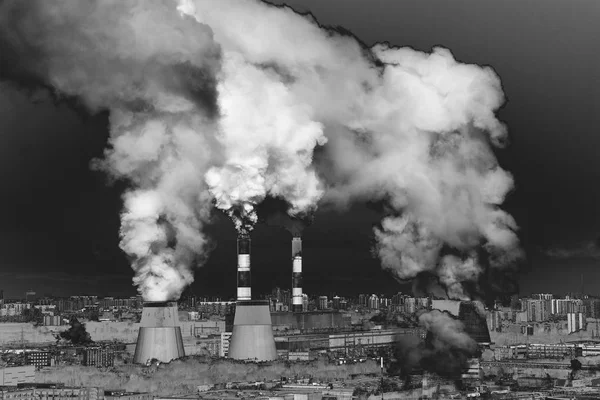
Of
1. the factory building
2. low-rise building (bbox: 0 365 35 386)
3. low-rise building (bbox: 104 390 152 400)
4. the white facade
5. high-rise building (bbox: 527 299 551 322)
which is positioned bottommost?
low-rise building (bbox: 104 390 152 400)

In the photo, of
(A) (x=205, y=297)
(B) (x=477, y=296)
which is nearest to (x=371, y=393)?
(B) (x=477, y=296)

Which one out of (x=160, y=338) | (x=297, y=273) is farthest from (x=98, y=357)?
(x=297, y=273)

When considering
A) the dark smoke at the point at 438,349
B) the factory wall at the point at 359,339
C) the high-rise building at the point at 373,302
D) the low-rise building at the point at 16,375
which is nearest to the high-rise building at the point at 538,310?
the high-rise building at the point at 373,302

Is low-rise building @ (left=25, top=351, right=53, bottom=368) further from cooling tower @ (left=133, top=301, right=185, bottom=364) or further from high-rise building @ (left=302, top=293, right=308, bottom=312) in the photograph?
high-rise building @ (left=302, top=293, right=308, bottom=312)

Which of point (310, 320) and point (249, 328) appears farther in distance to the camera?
point (310, 320)

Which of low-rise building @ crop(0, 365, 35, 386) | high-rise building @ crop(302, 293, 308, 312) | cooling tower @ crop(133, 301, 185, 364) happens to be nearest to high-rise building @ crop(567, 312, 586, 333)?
high-rise building @ crop(302, 293, 308, 312)

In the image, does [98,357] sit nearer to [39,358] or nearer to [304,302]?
[39,358]

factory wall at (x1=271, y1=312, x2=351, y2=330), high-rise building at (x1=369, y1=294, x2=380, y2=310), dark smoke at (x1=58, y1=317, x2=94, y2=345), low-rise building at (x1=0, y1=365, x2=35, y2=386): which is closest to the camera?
low-rise building at (x1=0, y1=365, x2=35, y2=386)

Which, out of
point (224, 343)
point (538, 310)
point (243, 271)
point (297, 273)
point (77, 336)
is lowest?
point (224, 343)
